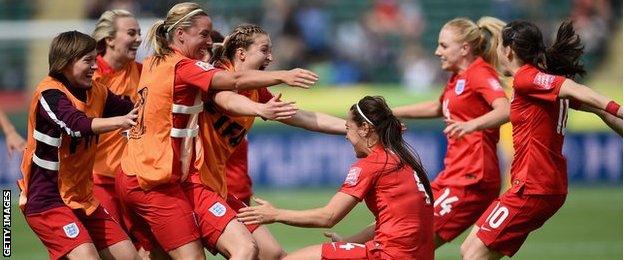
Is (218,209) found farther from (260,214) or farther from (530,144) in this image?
(530,144)

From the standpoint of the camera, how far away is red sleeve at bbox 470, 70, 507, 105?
9.09 metres

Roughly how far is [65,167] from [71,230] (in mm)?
434

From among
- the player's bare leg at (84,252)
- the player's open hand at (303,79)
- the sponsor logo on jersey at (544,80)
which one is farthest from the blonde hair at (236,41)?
the sponsor logo on jersey at (544,80)

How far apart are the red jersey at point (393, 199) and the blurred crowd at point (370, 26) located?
11.7 meters

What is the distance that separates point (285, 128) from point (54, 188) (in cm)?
937

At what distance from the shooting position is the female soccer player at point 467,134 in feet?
30.0

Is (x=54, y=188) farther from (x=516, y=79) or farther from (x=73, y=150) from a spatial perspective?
(x=516, y=79)

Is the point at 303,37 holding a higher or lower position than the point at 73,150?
lower

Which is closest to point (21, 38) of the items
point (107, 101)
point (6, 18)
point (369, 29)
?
point (6, 18)

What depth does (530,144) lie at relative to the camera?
8.27 metres

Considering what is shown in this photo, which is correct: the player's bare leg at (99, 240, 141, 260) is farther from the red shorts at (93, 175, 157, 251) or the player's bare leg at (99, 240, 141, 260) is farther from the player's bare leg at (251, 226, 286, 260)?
the player's bare leg at (251, 226, 286, 260)

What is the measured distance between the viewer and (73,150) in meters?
7.75

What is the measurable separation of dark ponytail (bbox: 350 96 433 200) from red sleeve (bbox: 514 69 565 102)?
3.34 feet

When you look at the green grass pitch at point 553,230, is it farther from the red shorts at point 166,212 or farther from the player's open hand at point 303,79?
the player's open hand at point 303,79
